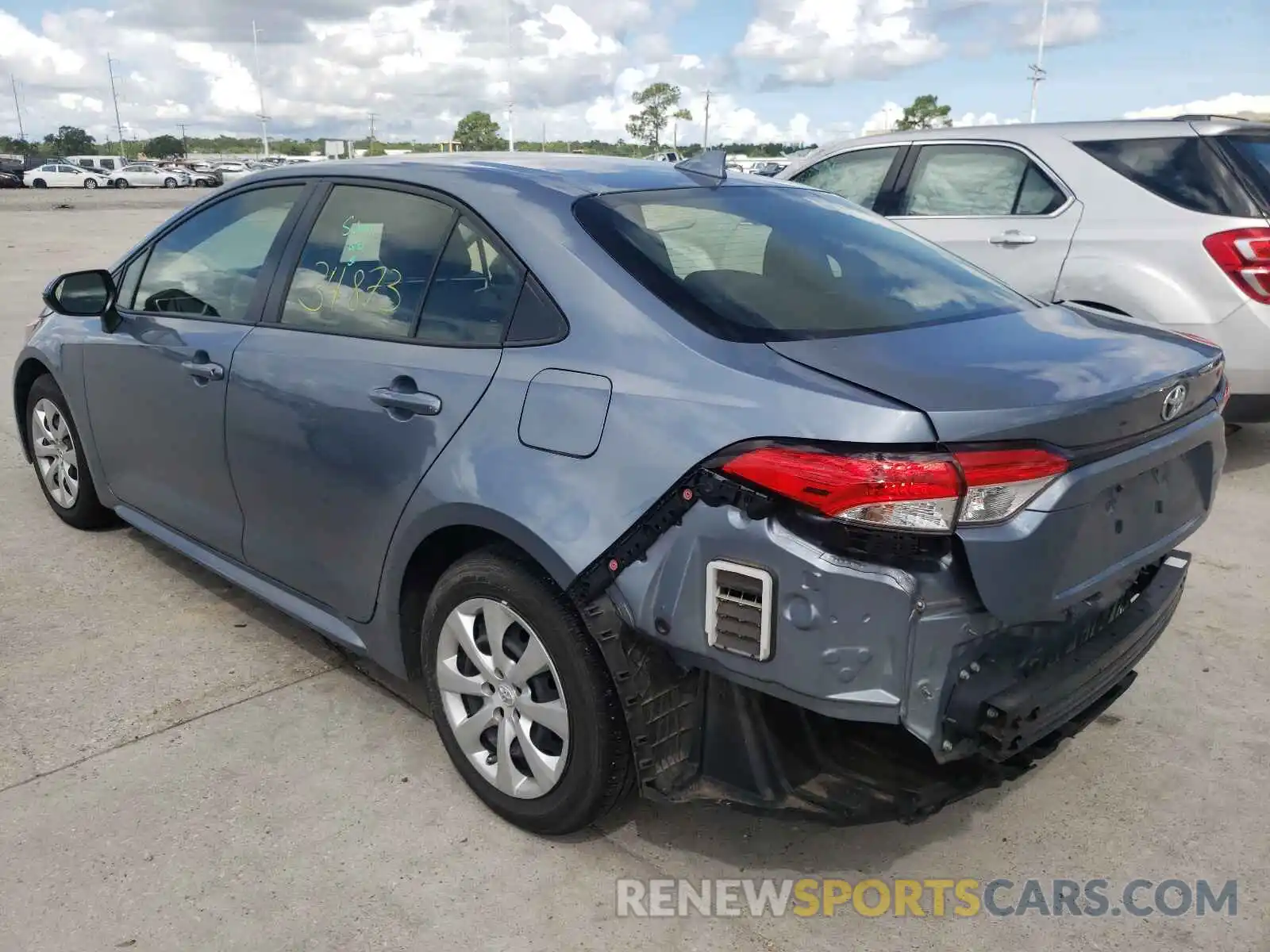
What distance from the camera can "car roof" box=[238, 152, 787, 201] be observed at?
2832 millimetres

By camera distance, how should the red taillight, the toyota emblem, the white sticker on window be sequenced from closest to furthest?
the toyota emblem, the white sticker on window, the red taillight

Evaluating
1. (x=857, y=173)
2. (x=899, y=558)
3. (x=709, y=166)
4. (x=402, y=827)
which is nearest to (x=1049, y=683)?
(x=899, y=558)

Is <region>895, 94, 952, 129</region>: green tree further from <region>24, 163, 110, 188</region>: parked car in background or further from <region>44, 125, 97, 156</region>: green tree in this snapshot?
<region>44, 125, 97, 156</region>: green tree

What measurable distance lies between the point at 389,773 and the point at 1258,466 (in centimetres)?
508

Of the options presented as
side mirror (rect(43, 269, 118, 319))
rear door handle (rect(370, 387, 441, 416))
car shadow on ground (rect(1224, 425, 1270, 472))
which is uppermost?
side mirror (rect(43, 269, 118, 319))

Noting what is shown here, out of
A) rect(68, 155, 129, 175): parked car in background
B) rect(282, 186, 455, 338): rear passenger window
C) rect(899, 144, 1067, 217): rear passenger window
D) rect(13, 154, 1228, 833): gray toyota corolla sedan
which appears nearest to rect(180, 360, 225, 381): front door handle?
rect(13, 154, 1228, 833): gray toyota corolla sedan

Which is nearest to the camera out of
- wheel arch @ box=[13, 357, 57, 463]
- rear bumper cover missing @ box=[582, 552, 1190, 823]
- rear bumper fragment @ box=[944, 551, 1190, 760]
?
rear bumper fragment @ box=[944, 551, 1190, 760]

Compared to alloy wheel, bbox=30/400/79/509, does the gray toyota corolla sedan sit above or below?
above

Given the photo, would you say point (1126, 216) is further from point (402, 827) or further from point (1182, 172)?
point (402, 827)

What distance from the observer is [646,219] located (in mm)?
2705

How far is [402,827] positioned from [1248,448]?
5536 mm

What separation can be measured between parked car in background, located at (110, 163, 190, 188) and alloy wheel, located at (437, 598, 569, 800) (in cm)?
6381

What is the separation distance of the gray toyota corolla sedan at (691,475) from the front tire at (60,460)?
1476 mm

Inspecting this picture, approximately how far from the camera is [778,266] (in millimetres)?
2723
